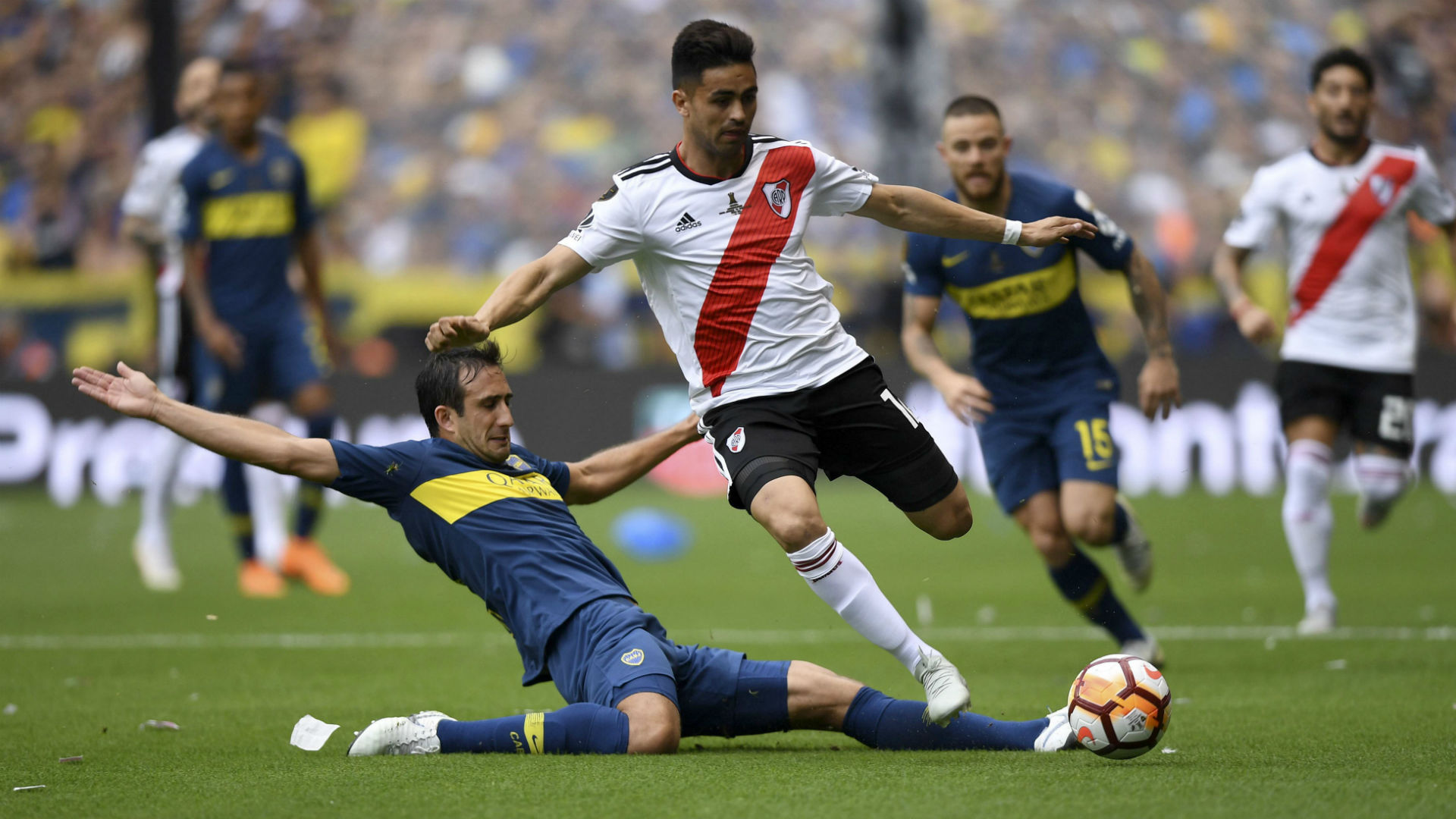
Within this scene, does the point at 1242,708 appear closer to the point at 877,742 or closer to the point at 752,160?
the point at 877,742

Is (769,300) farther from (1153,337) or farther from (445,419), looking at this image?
(1153,337)

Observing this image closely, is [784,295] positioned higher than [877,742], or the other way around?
[784,295]

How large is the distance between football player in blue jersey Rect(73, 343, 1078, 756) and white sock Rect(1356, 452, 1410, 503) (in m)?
3.51

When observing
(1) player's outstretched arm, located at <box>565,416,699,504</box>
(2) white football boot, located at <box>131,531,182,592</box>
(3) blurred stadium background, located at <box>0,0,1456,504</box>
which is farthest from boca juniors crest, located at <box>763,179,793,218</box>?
(3) blurred stadium background, located at <box>0,0,1456,504</box>

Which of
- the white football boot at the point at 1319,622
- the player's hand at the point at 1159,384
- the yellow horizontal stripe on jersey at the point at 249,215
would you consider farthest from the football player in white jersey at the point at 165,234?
the white football boot at the point at 1319,622

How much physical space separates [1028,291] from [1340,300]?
77.8 inches

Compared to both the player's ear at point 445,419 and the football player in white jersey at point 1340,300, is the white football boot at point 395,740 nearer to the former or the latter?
the player's ear at point 445,419

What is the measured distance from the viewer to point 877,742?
4359mm

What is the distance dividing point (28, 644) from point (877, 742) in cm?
469

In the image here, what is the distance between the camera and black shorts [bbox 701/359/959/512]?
457 cm

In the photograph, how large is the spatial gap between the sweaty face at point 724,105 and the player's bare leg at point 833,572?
0.98 metres

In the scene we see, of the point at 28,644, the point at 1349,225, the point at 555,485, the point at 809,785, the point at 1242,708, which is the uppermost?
the point at 1349,225

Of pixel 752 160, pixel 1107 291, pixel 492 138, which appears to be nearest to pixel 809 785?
pixel 752 160

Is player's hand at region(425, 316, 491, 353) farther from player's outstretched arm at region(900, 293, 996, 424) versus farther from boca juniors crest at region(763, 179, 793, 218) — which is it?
player's outstretched arm at region(900, 293, 996, 424)
